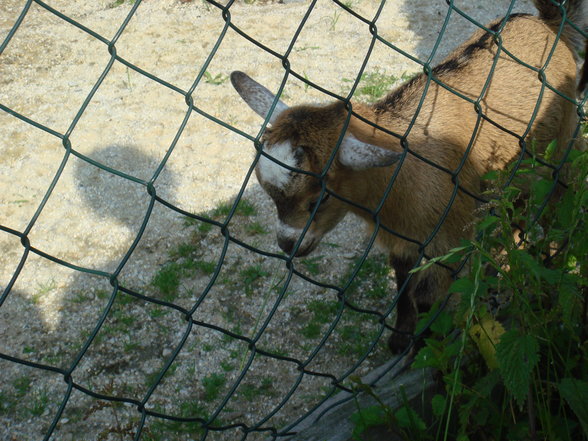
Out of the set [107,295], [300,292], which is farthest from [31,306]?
[300,292]

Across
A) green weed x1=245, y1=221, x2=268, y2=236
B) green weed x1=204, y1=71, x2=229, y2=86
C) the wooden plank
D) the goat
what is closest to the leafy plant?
the wooden plank

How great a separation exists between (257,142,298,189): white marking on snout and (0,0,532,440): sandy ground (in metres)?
0.49

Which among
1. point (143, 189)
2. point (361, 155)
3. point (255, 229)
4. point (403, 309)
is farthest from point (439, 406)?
point (143, 189)

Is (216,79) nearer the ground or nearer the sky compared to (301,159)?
nearer the ground

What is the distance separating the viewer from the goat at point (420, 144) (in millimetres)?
2705

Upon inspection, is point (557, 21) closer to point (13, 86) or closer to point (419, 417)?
point (419, 417)

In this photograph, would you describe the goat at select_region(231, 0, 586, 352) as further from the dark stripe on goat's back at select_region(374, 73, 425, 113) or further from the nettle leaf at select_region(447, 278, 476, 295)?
the nettle leaf at select_region(447, 278, 476, 295)

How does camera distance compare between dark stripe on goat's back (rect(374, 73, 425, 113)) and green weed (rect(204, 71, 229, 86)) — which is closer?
dark stripe on goat's back (rect(374, 73, 425, 113))

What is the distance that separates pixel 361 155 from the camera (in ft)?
8.03

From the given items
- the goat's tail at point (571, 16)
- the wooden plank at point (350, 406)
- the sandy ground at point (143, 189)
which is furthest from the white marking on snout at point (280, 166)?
the goat's tail at point (571, 16)

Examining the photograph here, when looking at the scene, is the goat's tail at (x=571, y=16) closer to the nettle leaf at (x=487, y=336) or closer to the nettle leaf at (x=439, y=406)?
the nettle leaf at (x=487, y=336)

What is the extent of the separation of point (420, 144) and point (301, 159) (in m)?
0.60

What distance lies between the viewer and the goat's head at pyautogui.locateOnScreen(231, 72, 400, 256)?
264 cm

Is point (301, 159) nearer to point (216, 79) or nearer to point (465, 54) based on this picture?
point (465, 54)
